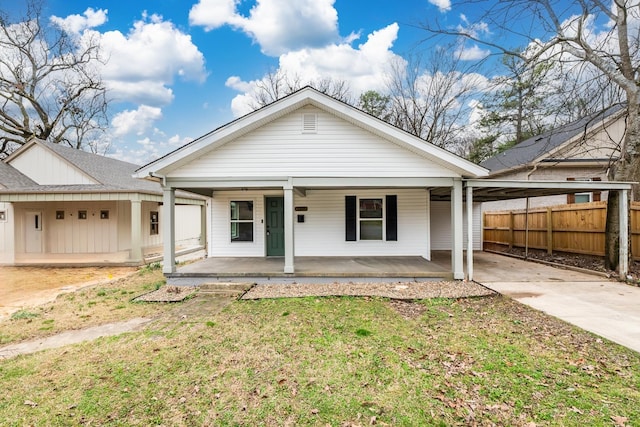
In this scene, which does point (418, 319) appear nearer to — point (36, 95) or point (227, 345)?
point (227, 345)

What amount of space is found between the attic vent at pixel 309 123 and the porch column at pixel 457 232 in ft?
12.5

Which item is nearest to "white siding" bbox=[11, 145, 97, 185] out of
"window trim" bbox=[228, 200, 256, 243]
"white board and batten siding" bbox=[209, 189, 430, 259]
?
"white board and batten siding" bbox=[209, 189, 430, 259]

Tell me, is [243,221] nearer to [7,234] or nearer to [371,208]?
[371,208]

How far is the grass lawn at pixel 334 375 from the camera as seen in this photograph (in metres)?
2.90

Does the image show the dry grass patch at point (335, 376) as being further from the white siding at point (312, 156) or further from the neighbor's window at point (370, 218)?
the neighbor's window at point (370, 218)

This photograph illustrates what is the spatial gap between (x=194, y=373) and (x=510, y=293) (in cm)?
641

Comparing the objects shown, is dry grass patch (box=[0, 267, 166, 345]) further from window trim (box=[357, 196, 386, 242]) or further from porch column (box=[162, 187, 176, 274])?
window trim (box=[357, 196, 386, 242])

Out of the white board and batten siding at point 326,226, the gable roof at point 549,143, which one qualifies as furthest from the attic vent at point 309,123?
the gable roof at point 549,143

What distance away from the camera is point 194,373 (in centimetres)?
368

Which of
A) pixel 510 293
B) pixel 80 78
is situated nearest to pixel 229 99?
pixel 80 78

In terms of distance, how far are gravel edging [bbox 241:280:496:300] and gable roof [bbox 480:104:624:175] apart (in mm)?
7848

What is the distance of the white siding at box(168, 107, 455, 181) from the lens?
823 cm

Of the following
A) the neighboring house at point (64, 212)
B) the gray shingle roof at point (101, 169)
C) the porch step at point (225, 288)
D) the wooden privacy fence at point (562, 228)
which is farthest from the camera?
the gray shingle roof at point (101, 169)

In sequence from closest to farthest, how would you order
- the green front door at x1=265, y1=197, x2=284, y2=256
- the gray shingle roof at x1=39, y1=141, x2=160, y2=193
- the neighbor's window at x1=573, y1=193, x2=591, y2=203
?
the green front door at x1=265, y1=197, x2=284, y2=256 → the neighbor's window at x1=573, y1=193, x2=591, y2=203 → the gray shingle roof at x1=39, y1=141, x2=160, y2=193
